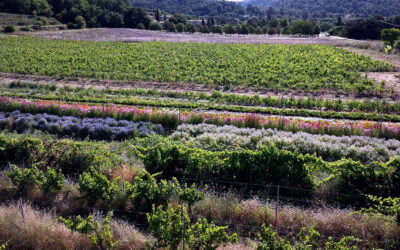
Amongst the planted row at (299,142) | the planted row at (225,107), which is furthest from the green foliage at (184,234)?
the planted row at (225,107)

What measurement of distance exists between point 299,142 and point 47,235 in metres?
10.9

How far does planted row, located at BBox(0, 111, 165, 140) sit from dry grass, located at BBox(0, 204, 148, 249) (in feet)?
27.9

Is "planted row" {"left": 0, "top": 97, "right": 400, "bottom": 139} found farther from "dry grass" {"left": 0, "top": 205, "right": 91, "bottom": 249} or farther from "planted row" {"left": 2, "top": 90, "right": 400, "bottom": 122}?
"dry grass" {"left": 0, "top": 205, "right": 91, "bottom": 249}

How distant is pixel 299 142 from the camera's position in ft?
50.5

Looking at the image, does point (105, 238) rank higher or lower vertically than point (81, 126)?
lower

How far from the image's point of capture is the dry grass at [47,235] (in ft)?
27.3

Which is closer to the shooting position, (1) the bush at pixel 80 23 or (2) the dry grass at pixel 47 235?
(2) the dry grass at pixel 47 235

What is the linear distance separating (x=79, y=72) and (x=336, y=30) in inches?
3512

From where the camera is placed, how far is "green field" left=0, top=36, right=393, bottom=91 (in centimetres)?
3238

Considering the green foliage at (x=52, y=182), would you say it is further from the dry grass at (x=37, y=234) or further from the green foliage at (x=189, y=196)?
the green foliage at (x=189, y=196)

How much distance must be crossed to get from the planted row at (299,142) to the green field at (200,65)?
14161 millimetres

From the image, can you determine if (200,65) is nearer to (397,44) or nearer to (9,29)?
(397,44)

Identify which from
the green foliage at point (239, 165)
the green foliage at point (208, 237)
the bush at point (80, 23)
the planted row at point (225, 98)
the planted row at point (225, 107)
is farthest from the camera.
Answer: the bush at point (80, 23)

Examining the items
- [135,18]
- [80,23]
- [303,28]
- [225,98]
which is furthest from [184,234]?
[135,18]
